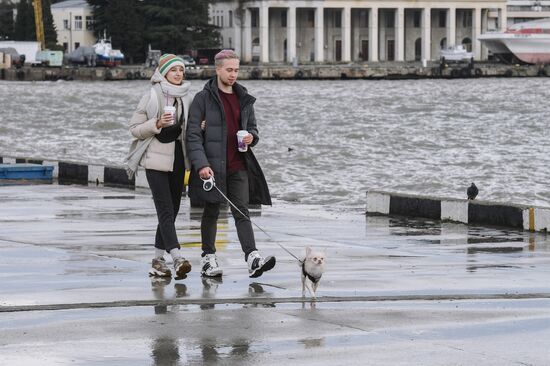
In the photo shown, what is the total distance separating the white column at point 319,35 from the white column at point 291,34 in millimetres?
2494

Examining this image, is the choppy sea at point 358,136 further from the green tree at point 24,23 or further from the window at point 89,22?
the window at point 89,22

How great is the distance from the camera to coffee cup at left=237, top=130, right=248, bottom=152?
11.6 metres

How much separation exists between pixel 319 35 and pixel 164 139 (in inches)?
6248

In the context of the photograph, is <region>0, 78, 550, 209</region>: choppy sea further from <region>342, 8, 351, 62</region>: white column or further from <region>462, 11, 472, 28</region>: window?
<region>462, 11, 472, 28</region>: window

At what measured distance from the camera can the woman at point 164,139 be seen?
11.9 meters

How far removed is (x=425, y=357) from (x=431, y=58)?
171 m

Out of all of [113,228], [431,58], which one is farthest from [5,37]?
[113,228]

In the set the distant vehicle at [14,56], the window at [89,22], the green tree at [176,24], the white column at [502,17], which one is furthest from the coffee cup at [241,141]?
the white column at [502,17]

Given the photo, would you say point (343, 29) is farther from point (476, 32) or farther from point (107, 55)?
point (107, 55)

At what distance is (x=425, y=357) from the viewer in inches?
345

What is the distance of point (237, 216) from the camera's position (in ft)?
39.4

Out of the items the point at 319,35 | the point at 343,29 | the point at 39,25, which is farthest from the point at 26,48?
the point at 343,29

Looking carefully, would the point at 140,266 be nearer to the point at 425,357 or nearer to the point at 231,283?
the point at 231,283

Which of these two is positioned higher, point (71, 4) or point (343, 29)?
point (71, 4)
